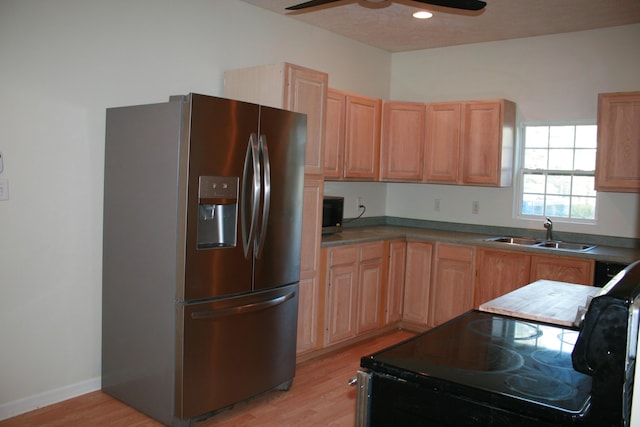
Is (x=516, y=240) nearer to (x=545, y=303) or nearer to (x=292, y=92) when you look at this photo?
(x=292, y=92)

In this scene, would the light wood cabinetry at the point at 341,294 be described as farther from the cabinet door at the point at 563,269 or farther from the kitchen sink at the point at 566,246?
the kitchen sink at the point at 566,246

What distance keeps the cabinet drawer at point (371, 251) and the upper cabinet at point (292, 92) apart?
2.76 feet

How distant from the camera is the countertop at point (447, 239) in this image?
12.8ft

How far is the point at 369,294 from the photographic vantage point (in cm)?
450

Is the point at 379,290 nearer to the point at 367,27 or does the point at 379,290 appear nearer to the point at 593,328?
the point at 367,27

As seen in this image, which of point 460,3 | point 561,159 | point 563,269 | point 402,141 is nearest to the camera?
point 460,3

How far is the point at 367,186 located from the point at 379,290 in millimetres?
1195

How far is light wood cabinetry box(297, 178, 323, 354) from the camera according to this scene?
3.79 meters

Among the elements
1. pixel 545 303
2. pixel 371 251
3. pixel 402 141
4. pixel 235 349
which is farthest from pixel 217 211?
pixel 402 141

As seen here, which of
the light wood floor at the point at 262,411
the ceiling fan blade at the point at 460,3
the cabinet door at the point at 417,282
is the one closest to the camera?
the ceiling fan blade at the point at 460,3

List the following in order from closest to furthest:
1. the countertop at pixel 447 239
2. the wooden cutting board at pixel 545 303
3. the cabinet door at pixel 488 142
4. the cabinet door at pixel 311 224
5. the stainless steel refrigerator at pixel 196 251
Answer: the wooden cutting board at pixel 545 303
the stainless steel refrigerator at pixel 196 251
the cabinet door at pixel 311 224
the countertop at pixel 447 239
the cabinet door at pixel 488 142

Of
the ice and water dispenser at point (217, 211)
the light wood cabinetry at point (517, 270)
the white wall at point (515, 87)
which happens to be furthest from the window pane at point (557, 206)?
the ice and water dispenser at point (217, 211)

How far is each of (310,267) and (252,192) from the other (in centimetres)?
100

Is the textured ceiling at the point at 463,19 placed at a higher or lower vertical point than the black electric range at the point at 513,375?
higher
